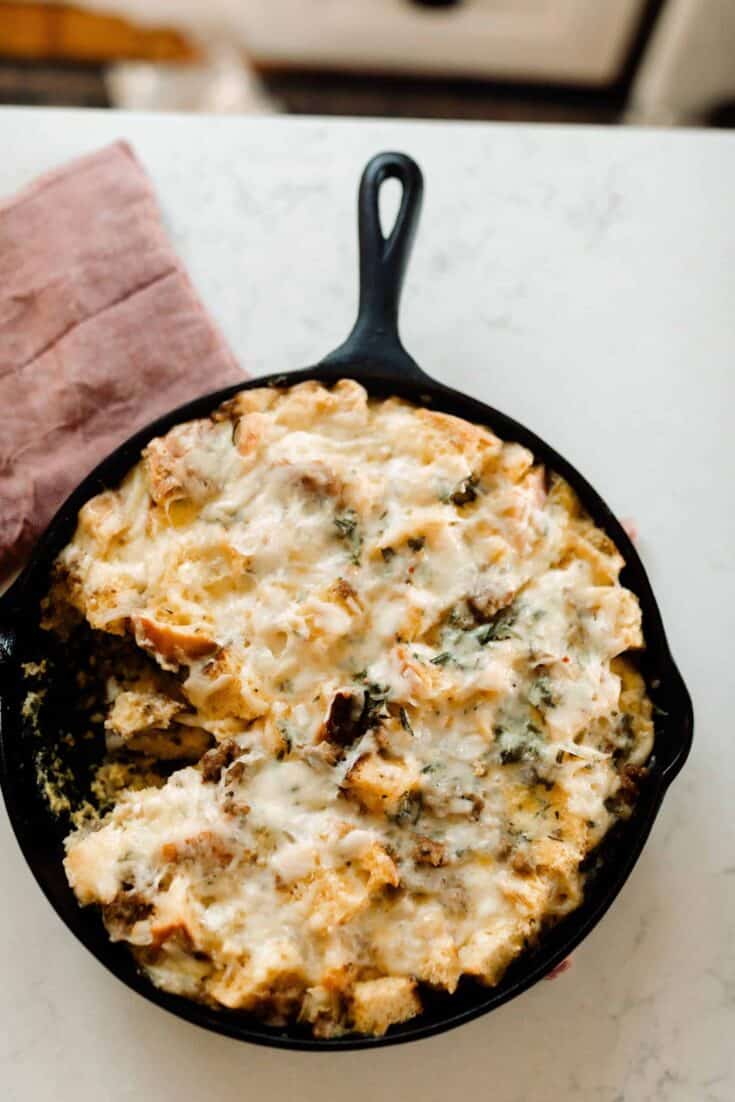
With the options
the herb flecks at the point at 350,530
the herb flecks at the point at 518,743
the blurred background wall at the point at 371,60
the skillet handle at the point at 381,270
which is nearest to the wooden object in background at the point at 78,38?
the blurred background wall at the point at 371,60

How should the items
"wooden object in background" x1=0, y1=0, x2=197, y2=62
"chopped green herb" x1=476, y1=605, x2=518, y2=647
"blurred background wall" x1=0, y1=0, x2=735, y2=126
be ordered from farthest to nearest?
"wooden object in background" x1=0, y1=0, x2=197, y2=62
"blurred background wall" x1=0, y1=0, x2=735, y2=126
"chopped green herb" x1=476, y1=605, x2=518, y2=647

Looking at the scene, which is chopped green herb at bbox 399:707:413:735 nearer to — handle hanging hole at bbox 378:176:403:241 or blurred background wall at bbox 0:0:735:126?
handle hanging hole at bbox 378:176:403:241

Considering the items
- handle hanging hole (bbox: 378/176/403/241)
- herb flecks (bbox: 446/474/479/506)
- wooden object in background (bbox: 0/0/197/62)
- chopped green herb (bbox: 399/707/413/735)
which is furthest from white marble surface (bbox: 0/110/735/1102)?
wooden object in background (bbox: 0/0/197/62)

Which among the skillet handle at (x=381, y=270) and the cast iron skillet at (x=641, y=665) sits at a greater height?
the skillet handle at (x=381, y=270)

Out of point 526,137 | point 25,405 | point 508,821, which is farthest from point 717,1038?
point 526,137

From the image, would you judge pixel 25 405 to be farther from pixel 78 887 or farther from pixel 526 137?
pixel 526 137

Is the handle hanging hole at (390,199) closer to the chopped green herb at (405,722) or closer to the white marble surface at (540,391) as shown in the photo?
the white marble surface at (540,391)

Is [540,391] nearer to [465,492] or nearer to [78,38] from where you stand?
[465,492]
